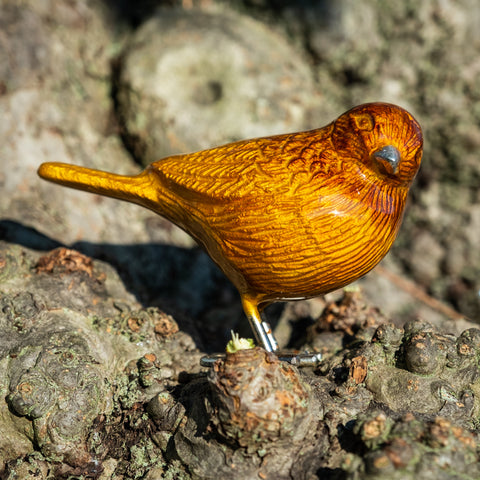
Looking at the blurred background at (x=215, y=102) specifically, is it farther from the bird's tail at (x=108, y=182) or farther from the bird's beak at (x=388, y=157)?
the bird's beak at (x=388, y=157)

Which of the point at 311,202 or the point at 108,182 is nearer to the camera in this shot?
the point at 311,202

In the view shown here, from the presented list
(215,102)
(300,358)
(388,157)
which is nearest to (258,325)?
(300,358)

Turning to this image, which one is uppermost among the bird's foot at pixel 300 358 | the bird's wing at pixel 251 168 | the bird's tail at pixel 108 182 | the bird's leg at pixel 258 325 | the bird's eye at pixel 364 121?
the bird's eye at pixel 364 121

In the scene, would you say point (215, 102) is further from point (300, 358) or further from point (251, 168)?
point (300, 358)

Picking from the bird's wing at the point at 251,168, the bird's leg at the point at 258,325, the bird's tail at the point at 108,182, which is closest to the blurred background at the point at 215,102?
the bird's tail at the point at 108,182

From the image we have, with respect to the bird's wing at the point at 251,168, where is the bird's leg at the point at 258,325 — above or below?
below

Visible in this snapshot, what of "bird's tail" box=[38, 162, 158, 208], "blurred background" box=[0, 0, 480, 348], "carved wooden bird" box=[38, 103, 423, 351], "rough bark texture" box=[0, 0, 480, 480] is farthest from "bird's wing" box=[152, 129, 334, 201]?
"blurred background" box=[0, 0, 480, 348]

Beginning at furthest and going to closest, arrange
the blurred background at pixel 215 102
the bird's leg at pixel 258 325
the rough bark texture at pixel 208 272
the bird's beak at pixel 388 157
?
the blurred background at pixel 215 102 → the bird's leg at pixel 258 325 → the bird's beak at pixel 388 157 → the rough bark texture at pixel 208 272
